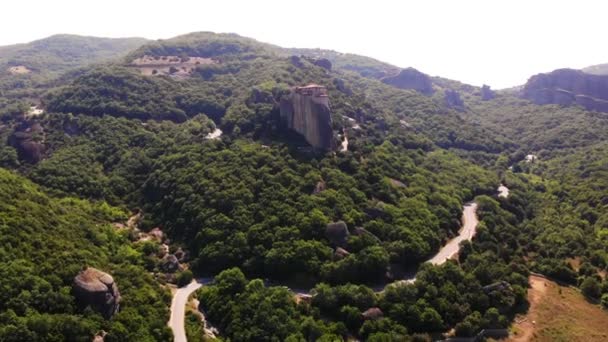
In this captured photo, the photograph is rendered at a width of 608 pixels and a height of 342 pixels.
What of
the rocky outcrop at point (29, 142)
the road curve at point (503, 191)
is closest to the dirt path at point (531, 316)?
the road curve at point (503, 191)

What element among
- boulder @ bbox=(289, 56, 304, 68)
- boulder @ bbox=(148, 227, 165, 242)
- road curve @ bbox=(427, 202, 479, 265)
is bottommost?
boulder @ bbox=(148, 227, 165, 242)

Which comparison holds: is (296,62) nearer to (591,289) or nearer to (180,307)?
(180,307)

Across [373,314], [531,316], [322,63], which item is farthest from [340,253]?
[322,63]

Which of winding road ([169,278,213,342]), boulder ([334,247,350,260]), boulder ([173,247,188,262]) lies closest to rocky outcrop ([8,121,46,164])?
boulder ([173,247,188,262])

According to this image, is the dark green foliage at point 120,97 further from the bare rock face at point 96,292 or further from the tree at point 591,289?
the tree at point 591,289

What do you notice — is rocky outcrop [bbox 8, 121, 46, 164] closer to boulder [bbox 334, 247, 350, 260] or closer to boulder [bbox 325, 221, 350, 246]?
boulder [bbox 325, 221, 350, 246]

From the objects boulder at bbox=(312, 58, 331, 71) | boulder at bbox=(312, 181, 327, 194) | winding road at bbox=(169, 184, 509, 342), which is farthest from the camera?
boulder at bbox=(312, 58, 331, 71)

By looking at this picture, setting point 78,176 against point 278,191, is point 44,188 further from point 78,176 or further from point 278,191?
point 278,191
